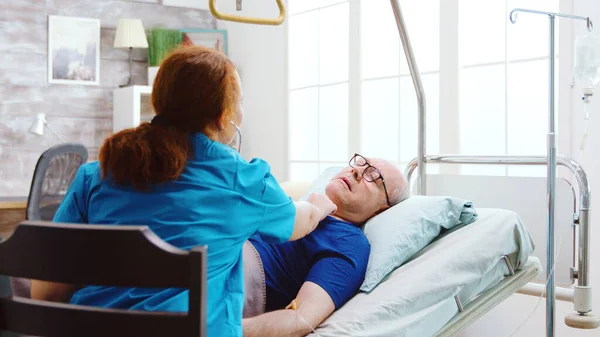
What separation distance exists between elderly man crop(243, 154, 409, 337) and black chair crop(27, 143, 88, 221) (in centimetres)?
243

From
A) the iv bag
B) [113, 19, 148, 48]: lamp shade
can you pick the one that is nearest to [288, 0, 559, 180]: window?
the iv bag

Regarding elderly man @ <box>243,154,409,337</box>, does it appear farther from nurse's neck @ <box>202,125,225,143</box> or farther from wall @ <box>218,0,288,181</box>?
wall @ <box>218,0,288,181</box>

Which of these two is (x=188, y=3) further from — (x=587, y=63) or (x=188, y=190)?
(x=188, y=190)

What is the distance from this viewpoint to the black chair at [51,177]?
13.0ft

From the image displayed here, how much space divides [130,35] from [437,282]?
391 centimetres

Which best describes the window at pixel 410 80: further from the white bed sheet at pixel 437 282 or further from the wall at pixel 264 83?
the white bed sheet at pixel 437 282

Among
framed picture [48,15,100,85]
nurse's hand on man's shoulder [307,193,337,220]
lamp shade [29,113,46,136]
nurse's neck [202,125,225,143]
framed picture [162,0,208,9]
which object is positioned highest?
framed picture [162,0,208,9]

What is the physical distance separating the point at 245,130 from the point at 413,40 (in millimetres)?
1942

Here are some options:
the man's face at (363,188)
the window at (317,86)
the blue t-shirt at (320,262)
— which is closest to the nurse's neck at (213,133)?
the blue t-shirt at (320,262)

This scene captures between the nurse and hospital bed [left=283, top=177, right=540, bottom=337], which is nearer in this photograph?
the nurse

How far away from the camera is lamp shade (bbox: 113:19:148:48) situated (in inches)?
201

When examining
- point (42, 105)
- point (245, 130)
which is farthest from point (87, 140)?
point (245, 130)

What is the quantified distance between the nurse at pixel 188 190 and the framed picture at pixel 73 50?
4124mm

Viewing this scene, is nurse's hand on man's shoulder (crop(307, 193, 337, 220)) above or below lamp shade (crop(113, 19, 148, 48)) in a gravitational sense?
below
